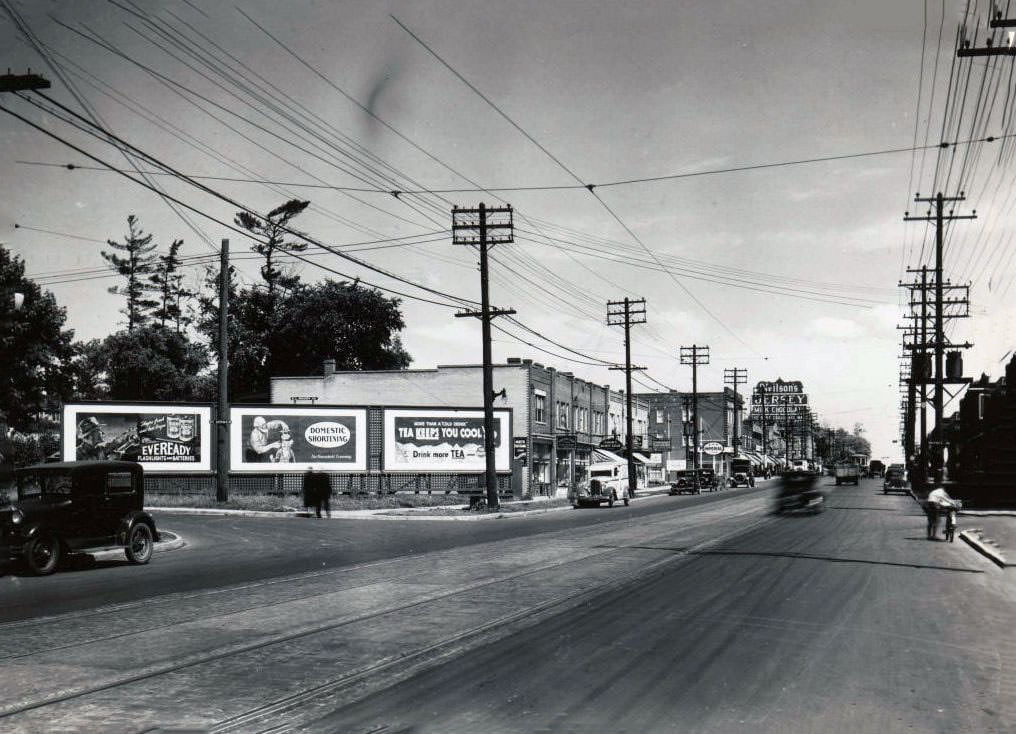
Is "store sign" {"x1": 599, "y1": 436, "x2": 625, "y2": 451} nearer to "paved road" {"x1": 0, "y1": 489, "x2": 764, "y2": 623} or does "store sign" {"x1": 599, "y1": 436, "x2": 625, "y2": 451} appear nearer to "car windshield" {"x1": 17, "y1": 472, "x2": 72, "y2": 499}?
"paved road" {"x1": 0, "y1": 489, "x2": 764, "y2": 623}

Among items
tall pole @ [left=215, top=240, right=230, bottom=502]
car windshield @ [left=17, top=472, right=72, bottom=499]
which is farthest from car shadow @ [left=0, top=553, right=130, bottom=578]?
tall pole @ [left=215, top=240, right=230, bottom=502]

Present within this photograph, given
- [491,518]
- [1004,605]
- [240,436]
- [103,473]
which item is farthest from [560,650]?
[240,436]

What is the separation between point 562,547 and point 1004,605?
1036 centimetres

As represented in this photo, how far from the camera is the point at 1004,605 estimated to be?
489 inches

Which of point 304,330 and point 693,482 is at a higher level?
point 304,330

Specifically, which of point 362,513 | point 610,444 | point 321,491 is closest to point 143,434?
point 362,513

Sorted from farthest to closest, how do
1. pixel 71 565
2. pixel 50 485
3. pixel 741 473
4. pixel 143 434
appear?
→ pixel 741 473
pixel 143 434
pixel 71 565
pixel 50 485

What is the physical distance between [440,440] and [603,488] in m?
10.0

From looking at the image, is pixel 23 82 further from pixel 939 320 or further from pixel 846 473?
pixel 846 473

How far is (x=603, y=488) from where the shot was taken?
47.2 metres

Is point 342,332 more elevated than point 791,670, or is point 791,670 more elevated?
point 342,332

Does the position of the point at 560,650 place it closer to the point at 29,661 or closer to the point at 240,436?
the point at 29,661

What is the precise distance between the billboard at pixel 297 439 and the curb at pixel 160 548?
2403 cm

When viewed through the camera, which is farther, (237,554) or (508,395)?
(508,395)
